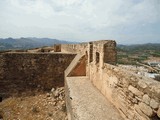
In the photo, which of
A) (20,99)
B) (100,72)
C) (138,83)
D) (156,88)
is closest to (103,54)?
(100,72)

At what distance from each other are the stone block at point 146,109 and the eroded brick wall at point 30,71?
346 inches

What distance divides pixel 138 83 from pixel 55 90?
8685mm

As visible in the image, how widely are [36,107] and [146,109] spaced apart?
7.85m

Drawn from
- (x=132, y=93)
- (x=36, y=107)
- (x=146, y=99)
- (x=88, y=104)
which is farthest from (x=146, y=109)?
(x=36, y=107)

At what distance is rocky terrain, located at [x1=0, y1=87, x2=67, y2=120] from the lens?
1011 centimetres

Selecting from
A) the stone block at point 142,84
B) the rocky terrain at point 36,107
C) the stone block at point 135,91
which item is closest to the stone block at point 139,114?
the stone block at point 135,91

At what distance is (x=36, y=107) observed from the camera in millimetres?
11008

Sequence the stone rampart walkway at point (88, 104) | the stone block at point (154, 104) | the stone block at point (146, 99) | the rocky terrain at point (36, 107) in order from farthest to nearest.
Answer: the rocky terrain at point (36, 107) → the stone rampart walkway at point (88, 104) → the stone block at point (146, 99) → the stone block at point (154, 104)

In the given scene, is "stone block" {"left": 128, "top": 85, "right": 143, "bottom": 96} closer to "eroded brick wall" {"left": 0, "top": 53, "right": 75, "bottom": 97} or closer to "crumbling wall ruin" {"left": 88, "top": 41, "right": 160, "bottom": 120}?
"crumbling wall ruin" {"left": 88, "top": 41, "right": 160, "bottom": 120}

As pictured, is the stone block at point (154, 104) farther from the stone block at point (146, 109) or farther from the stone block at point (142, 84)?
the stone block at point (142, 84)

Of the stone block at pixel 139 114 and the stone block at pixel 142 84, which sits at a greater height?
the stone block at pixel 142 84

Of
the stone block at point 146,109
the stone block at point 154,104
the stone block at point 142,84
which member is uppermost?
the stone block at point 142,84

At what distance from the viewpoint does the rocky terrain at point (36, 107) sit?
33.2 ft

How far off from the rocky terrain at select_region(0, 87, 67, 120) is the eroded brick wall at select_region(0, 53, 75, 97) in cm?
60
